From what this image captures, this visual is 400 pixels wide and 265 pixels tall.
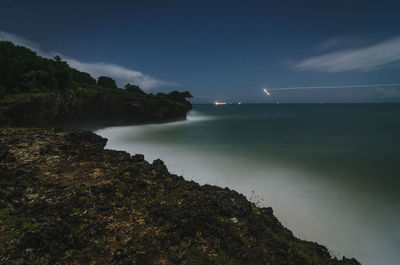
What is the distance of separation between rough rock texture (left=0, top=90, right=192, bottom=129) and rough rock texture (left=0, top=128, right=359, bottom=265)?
31.3 ft

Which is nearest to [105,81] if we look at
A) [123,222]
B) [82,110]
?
[82,110]

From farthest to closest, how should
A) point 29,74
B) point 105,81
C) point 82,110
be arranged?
point 105,81, point 82,110, point 29,74

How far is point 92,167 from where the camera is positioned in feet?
20.7

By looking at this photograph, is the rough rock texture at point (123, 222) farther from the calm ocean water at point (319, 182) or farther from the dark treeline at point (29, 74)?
the dark treeline at point (29, 74)

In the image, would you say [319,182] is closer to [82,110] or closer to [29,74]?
[29,74]

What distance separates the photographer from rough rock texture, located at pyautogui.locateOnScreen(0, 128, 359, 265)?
10.5 ft

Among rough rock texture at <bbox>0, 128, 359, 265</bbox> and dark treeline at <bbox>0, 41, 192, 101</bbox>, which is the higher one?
dark treeline at <bbox>0, 41, 192, 101</bbox>

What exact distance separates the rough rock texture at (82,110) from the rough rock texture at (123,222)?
376 inches

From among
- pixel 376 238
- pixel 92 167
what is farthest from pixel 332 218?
pixel 92 167

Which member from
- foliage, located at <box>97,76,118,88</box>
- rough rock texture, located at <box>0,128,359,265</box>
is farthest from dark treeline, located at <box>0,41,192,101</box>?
foliage, located at <box>97,76,118,88</box>

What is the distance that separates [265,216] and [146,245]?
3506mm

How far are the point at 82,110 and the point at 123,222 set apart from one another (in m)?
25.6

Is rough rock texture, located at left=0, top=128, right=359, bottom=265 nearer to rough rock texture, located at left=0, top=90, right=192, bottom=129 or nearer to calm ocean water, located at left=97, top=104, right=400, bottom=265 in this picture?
calm ocean water, located at left=97, top=104, right=400, bottom=265

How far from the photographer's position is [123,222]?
3.98 meters
